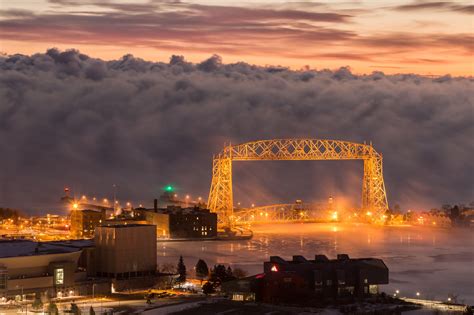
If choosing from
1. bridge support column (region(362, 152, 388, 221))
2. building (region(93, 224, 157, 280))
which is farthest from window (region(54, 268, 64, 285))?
bridge support column (region(362, 152, 388, 221))

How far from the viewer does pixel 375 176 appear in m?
69.6

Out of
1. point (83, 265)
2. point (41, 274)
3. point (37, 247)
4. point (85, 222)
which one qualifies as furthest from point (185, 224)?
point (41, 274)

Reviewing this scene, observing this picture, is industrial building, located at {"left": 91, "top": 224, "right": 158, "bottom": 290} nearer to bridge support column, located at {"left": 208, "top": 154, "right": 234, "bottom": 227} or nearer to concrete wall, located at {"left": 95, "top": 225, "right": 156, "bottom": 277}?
concrete wall, located at {"left": 95, "top": 225, "right": 156, "bottom": 277}

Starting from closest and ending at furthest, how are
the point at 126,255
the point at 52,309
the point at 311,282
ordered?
1. the point at 52,309
2. the point at 311,282
3. the point at 126,255

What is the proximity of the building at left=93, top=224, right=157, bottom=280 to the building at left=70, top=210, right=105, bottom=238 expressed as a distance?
18008mm

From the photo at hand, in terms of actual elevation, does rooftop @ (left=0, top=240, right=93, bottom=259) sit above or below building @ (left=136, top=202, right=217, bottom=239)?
Answer: below

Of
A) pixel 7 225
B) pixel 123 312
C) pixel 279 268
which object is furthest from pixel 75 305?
pixel 7 225

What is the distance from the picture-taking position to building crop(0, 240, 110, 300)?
33.5m

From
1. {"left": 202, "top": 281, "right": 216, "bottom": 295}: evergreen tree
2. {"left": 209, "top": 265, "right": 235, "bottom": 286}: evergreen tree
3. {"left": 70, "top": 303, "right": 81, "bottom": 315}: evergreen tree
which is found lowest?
{"left": 70, "top": 303, "right": 81, "bottom": 315}: evergreen tree

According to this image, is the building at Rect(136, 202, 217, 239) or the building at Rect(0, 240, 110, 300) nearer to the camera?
the building at Rect(0, 240, 110, 300)

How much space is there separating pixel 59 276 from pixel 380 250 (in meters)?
19.1

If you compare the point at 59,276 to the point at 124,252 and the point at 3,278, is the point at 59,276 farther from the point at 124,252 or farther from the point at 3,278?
the point at 124,252

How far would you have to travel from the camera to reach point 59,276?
113ft

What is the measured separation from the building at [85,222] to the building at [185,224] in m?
3.47
